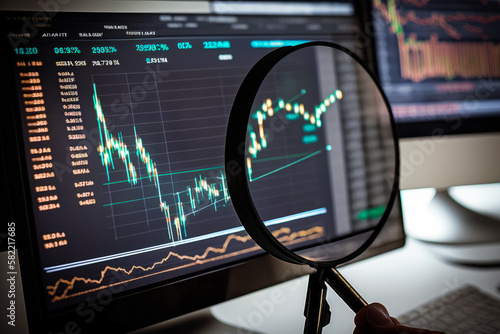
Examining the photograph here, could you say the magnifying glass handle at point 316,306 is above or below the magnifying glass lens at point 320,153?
below

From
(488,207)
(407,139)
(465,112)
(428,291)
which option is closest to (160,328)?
(428,291)

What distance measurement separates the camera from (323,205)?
611 mm

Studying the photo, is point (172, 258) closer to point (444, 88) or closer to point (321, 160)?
point (321, 160)

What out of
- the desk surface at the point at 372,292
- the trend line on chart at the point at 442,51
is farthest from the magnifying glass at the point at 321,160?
the trend line on chart at the point at 442,51

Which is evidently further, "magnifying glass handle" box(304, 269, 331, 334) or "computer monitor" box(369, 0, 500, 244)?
"computer monitor" box(369, 0, 500, 244)

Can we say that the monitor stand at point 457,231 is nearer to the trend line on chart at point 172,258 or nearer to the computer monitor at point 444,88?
the computer monitor at point 444,88

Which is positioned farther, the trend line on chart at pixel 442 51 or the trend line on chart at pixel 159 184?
the trend line on chart at pixel 442 51

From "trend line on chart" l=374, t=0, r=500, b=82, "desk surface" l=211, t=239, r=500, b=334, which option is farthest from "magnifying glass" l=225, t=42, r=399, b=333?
"trend line on chart" l=374, t=0, r=500, b=82

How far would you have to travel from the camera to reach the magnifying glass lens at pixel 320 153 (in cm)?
53

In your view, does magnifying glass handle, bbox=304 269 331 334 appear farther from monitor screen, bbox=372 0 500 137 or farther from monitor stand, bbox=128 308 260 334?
monitor screen, bbox=372 0 500 137

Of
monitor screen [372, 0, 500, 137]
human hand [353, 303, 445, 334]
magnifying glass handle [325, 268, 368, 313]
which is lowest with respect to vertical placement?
human hand [353, 303, 445, 334]

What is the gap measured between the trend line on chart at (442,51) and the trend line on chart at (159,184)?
54 cm

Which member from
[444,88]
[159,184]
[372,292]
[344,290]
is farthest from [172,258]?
[444,88]

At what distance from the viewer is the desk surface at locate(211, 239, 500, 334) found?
62 centimetres
